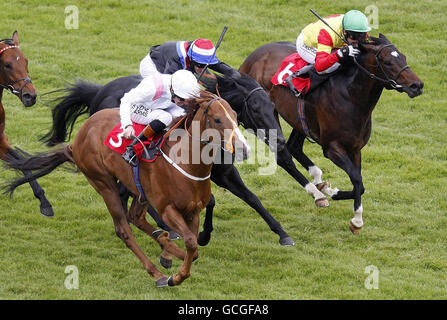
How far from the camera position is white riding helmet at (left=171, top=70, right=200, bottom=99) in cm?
640

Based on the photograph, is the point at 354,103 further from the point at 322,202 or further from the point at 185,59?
the point at 185,59

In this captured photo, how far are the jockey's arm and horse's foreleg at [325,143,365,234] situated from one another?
2.59ft

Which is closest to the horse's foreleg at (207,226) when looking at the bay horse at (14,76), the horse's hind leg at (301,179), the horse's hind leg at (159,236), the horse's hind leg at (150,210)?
the horse's hind leg at (150,210)

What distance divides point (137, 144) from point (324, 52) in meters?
2.36

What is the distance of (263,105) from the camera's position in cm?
757

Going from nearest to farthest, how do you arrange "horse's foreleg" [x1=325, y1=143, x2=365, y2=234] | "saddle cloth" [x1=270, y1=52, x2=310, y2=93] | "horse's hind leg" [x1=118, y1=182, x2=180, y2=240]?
"horse's foreleg" [x1=325, y1=143, x2=365, y2=234] → "horse's hind leg" [x1=118, y1=182, x2=180, y2=240] → "saddle cloth" [x1=270, y1=52, x2=310, y2=93]

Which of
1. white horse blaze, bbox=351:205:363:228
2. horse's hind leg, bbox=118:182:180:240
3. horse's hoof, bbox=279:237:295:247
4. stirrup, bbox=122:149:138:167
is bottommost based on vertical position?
horse's hind leg, bbox=118:182:180:240

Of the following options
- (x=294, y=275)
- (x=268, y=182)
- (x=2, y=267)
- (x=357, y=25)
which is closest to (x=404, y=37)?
(x=268, y=182)

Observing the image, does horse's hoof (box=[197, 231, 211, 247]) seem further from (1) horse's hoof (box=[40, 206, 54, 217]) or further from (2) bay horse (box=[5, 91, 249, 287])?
(1) horse's hoof (box=[40, 206, 54, 217])

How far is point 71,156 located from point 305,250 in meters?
2.41

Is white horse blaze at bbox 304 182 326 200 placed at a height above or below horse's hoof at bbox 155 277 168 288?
below

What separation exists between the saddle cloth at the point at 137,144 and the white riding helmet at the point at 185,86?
0.48 metres

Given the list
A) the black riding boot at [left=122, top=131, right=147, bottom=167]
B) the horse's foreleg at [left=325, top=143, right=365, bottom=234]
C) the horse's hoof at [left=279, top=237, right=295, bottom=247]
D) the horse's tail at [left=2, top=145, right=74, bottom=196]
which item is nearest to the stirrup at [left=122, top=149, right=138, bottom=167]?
the black riding boot at [left=122, top=131, right=147, bottom=167]

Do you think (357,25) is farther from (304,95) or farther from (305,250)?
(305,250)
